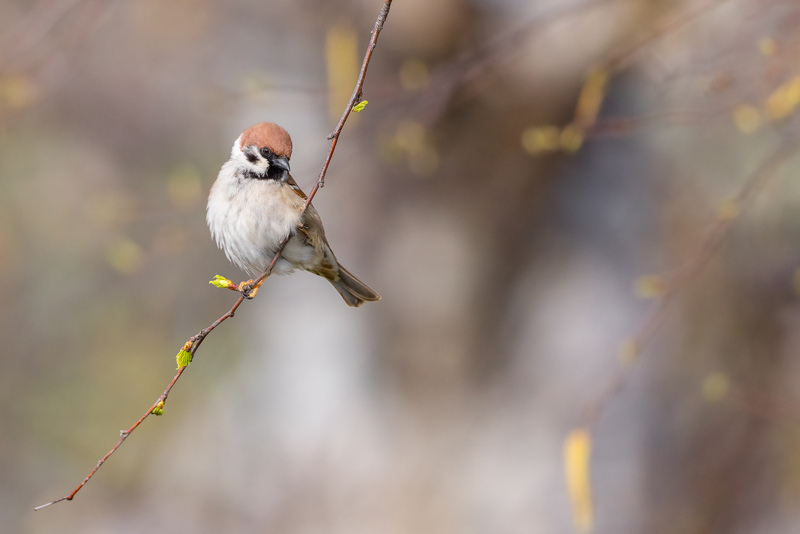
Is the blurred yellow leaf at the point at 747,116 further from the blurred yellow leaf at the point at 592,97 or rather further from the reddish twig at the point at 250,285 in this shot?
the reddish twig at the point at 250,285

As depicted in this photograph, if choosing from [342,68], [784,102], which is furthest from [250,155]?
[784,102]

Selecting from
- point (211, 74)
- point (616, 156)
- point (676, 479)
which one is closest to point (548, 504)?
point (676, 479)

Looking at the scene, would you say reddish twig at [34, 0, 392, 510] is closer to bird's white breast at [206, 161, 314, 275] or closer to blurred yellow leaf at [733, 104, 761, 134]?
bird's white breast at [206, 161, 314, 275]

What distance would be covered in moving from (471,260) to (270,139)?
2.91 metres

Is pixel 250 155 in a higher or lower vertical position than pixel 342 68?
lower

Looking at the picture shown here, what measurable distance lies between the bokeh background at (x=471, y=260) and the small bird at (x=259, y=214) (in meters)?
1.02

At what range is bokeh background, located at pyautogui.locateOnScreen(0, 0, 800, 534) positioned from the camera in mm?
3842

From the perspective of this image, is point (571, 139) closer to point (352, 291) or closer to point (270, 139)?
point (352, 291)

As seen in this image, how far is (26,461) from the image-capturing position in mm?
7652

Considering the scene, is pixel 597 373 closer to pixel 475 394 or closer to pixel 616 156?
pixel 475 394

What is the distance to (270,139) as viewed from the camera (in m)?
1.96

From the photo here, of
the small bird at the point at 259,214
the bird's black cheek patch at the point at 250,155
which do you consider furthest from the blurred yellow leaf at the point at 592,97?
the bird's black cheek patch at the point at 250,155

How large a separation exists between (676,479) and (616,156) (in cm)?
191

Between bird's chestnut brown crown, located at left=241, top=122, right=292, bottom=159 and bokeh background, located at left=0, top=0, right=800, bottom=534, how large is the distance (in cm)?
116
